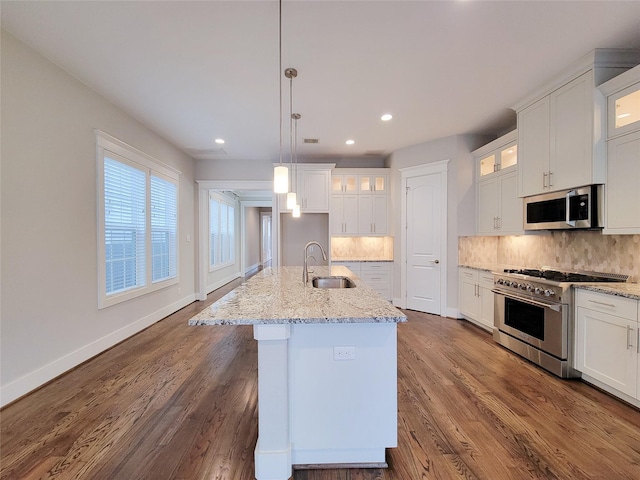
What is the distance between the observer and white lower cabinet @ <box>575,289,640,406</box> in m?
2.04

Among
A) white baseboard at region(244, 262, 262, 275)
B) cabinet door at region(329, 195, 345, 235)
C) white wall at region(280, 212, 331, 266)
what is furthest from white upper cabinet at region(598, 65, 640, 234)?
white baseboard at region(244, 262, 262, 275)

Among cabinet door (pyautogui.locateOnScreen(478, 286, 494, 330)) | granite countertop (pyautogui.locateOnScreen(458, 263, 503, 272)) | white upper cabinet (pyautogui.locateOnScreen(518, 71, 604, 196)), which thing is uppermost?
white upper cabinet (pyautogui.locateOnScreen(518, 71, 604, 196))

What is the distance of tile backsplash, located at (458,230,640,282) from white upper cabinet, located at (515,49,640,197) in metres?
0.67

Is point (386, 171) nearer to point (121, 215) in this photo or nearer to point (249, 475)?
point (121, 215)

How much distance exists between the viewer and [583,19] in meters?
2.04

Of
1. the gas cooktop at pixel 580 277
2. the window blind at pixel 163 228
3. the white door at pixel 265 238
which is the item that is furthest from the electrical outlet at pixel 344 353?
the white door at pixel 265 238

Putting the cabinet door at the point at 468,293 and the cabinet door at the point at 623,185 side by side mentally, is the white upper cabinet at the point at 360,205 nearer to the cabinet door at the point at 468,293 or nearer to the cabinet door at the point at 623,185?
the cabinet door at the point at 468,293

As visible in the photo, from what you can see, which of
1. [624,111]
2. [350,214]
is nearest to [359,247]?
[350,214]

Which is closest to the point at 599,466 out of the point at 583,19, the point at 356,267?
the point at 583,19

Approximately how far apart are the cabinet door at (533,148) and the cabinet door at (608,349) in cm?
140

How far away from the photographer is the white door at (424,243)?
456 cm

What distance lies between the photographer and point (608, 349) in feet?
7.27

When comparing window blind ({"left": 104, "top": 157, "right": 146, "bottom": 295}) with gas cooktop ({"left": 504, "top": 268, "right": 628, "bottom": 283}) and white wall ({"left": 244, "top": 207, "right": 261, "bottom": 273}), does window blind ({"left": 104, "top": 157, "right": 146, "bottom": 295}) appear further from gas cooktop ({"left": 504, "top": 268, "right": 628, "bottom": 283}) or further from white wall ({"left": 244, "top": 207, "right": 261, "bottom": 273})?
white wall ({"left": 244, "top": 207, "right": 261, "bottom": 273})

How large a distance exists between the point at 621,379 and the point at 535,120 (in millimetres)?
2564
